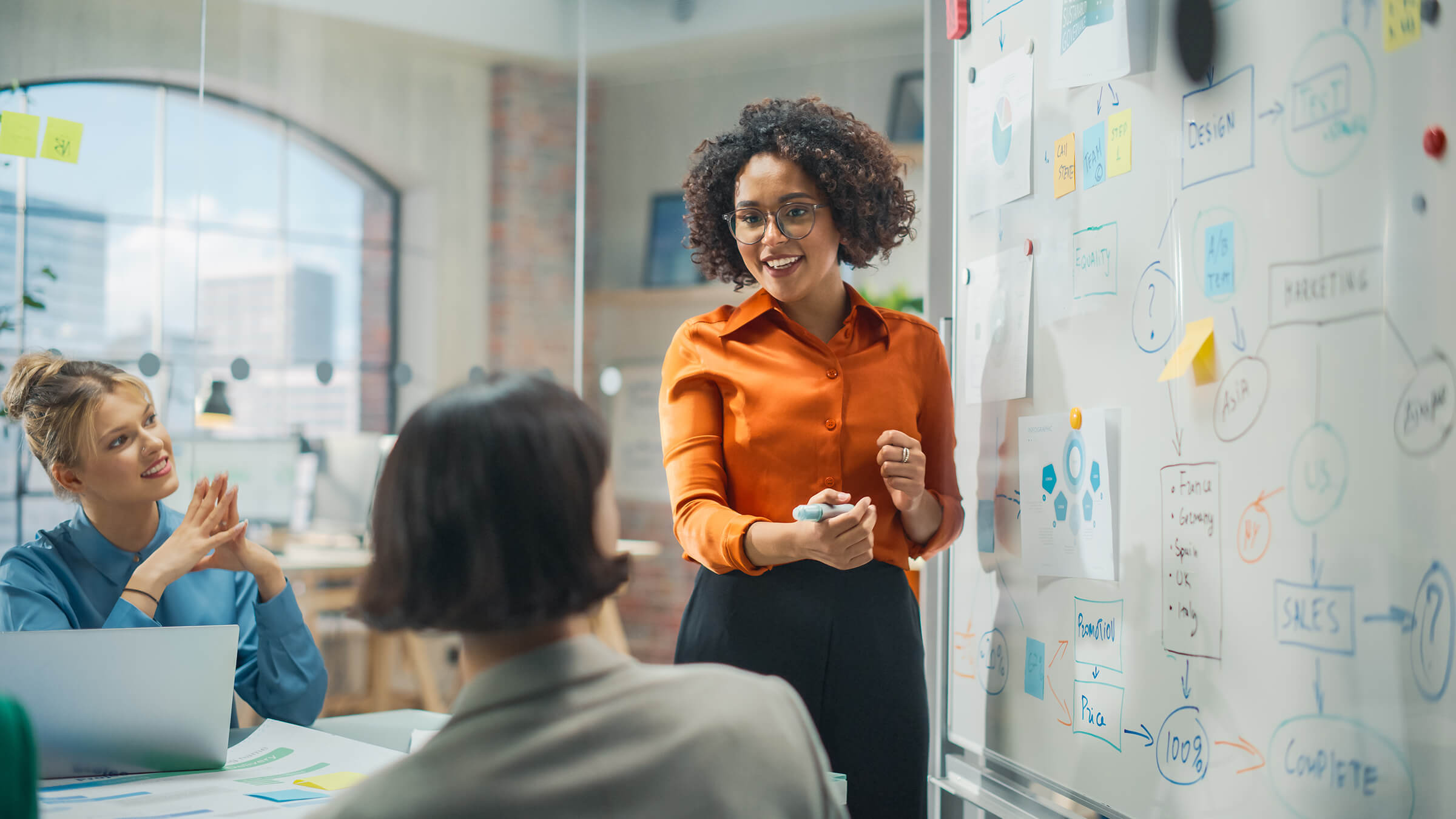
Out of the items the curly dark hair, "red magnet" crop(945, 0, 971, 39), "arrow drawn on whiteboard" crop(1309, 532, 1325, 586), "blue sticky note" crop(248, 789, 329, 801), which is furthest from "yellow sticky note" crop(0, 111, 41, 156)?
"arrow drawn on whiteboard" crop(1309, 532, 1325, 586)

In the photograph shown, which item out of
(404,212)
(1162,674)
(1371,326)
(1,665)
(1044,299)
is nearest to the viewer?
(1371,326)

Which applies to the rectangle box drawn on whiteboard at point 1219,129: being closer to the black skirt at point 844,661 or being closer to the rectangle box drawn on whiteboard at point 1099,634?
the rectangle box drawn on whiteboard at point 1099,634

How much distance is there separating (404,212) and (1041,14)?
3.59 metres

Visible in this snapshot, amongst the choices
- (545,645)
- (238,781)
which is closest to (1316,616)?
(545,645)

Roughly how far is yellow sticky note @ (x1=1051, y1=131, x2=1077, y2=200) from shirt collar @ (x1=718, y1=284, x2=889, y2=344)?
327 millimetres

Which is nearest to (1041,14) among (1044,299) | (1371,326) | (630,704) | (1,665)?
(1044,299)

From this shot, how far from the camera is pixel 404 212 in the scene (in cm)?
457

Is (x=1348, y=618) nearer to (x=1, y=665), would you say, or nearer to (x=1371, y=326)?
(x=1371, y=326)

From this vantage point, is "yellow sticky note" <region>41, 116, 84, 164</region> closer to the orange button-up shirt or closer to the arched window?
the arched window

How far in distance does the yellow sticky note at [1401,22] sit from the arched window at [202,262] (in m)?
3.62

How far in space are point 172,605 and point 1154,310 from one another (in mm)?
1576

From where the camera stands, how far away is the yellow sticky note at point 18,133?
267 cm

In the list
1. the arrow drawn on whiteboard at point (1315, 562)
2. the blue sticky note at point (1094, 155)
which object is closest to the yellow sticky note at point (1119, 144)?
the blue sticky note at point (1094, 155)

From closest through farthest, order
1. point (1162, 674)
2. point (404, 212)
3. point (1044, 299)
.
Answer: point (1162, 674) → point (1044, 299) → point (404, 212)
